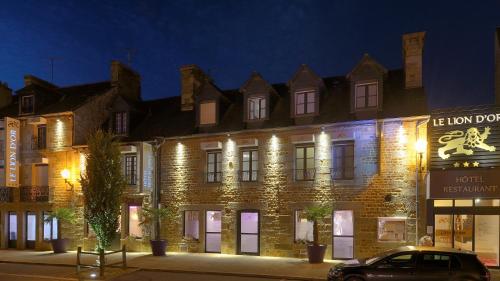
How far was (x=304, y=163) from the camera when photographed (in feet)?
65.9

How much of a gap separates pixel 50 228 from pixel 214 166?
383 inches

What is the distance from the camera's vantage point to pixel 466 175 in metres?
16.9

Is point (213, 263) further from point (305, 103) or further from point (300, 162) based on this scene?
point (305, 103)

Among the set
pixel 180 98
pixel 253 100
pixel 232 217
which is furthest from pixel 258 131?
pixel 180 98

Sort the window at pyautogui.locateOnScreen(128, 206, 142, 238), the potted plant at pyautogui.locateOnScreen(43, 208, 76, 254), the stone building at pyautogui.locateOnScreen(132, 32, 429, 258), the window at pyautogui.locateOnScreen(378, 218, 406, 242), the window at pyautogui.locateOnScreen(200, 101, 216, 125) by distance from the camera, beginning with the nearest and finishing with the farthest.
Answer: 1. the window at pyautogui.locateOnScreen(378, 218, 406, 242)
2. the stone building at pyautogui.locateOnScreen(132, 32, 429, 258)
3. the window at pyautogui.locateOnScreen(200, 101, 216, 125)
4. the potted plant at pyautogui.locateOnScreen(43, 208, 76, 254)
5. the window at pyautogui.locateOnScreen(128, 206, 142, 238)

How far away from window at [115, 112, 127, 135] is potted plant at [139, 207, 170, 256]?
15.1 ft

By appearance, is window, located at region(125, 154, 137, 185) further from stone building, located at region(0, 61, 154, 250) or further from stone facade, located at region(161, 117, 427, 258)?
stone facade, located at region(161, 117, 427, 258)

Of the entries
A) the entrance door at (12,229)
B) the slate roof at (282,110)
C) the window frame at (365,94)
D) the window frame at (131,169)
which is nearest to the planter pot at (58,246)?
the entrance door at (12,229)

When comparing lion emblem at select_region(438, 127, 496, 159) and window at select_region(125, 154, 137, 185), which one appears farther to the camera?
window at select_region(125, 154, 137, 185)

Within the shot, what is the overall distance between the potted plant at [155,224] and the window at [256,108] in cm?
569

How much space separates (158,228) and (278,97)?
8047 mm

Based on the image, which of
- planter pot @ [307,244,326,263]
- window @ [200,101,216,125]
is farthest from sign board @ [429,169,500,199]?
window @ [200,101,216,125]

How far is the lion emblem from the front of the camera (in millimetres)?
16978

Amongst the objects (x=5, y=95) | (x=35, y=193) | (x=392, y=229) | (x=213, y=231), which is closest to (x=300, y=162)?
(x=392, y=229)
